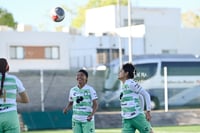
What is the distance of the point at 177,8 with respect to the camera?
65.1 meters

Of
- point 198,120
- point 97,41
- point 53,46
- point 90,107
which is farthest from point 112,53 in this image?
point 90,107

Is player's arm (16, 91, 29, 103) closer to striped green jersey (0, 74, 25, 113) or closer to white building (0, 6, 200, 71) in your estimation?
striped green jersey (0, 74, 25, 113)

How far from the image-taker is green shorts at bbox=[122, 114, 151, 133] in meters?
12.2

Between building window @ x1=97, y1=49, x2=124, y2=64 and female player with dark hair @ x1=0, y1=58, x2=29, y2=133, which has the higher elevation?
building window @ x1=97, y1=49, x2=124, y2=64

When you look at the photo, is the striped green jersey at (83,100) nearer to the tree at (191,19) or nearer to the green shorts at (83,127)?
the green shorts at (83,127)

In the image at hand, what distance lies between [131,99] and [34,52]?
38073 mm

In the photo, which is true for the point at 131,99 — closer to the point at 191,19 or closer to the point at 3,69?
the point at 3,69

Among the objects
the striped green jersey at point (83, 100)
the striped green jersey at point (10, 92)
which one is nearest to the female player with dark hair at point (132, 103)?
the striped green jersey at point (83, 100)

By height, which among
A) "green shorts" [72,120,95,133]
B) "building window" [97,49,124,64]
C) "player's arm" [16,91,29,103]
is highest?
"building window" [97,49,124,64]

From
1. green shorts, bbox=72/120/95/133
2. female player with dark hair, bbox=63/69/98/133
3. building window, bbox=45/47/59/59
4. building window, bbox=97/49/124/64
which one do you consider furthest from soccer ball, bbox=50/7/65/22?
building window, bbox=97/49/124/64

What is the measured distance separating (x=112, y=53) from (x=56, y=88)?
1353cm

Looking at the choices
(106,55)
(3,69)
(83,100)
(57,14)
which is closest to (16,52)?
(106,55)

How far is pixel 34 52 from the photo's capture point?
50.1 m

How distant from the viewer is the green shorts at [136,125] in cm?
1224
